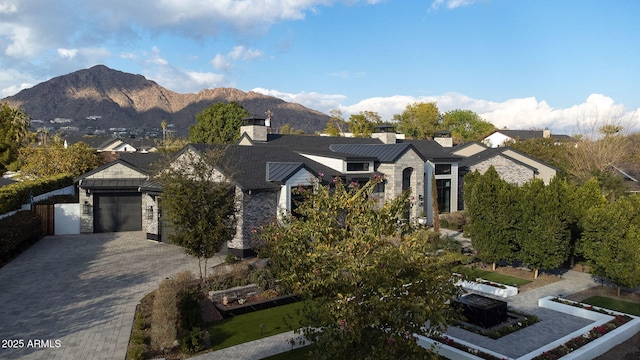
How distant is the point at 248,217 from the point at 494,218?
11.6 metres

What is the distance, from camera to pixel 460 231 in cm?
3111

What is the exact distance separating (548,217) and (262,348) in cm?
1331

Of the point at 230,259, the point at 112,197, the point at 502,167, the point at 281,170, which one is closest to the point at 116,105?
the point at 112,197

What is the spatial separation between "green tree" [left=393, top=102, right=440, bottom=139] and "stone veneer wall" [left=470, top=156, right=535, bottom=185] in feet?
170

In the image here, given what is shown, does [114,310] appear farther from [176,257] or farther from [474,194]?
[474,194]

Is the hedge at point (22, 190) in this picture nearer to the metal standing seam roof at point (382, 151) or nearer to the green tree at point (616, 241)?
the metal standing seam roof at point (382, 151)

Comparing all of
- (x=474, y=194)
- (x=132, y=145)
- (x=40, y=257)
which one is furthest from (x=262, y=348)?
(x=132, y=145)

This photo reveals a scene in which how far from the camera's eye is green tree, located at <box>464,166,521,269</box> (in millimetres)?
19906

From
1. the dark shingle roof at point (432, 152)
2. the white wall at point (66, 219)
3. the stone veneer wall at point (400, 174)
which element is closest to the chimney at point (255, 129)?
the stone veneer wall at point (400, 174)

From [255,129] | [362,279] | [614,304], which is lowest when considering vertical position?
[614,304]

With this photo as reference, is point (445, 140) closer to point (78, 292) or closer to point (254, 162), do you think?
point (254, 162)

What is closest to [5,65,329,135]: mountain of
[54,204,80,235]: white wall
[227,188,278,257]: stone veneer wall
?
[54,204,80,235]: white wall

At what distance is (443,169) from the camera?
35312 millimetres

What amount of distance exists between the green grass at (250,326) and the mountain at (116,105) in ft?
503
